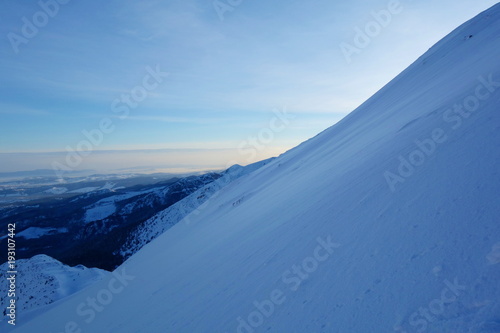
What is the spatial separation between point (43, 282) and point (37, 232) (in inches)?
3721

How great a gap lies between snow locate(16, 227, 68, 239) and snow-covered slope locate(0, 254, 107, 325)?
263 ft

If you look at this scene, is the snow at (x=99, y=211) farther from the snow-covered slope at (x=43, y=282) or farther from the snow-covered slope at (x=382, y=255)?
the snow-covered slope at (x=382, y=255)

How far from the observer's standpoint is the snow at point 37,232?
88625 millimetres

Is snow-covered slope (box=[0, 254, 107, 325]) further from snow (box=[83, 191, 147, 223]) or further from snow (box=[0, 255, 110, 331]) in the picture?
snow (box=[83, 191, 147, 223])

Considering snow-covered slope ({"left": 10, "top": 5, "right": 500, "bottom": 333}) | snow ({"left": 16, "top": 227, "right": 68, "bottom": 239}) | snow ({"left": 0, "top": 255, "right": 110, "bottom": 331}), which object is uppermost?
snow ({"left": 16, "top": 227, "right": 68, "bottom": 239})

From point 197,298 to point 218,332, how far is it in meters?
1.35

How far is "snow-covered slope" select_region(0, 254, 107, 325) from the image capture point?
17609mm

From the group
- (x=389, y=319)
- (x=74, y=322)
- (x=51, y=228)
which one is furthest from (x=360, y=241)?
(x=51, y=228)

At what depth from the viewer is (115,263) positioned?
153 ft

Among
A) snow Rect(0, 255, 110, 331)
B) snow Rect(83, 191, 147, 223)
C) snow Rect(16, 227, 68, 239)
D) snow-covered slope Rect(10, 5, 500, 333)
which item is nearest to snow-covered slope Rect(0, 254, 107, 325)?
snow Rect(0, 255, 110, 331)

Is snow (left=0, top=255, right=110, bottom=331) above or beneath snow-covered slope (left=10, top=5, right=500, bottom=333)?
above

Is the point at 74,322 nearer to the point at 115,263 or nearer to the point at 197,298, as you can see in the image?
the point at 197,298

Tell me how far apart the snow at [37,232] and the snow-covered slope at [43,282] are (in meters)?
80.1

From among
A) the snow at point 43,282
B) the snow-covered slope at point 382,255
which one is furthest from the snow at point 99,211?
the snow-covered slope at point 382,255
